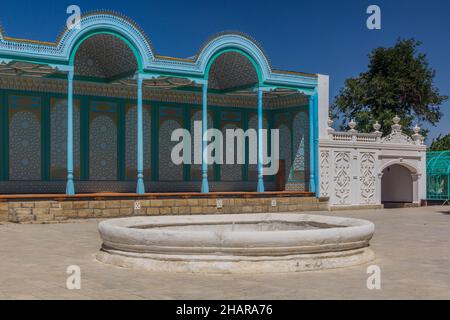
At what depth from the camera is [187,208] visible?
20453 mm

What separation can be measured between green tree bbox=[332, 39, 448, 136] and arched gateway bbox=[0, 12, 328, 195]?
14599 mm

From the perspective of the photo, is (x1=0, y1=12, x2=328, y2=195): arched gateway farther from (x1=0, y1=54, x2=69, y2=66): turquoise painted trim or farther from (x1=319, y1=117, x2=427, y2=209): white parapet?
(x1=319, y1=117, x2=427, y2=209): white parapet

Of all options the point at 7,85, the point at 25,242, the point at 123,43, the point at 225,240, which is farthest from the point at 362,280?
the point at 7,85

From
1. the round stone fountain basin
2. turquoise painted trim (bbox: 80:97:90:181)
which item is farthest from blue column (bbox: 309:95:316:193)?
the round stone fountain basin

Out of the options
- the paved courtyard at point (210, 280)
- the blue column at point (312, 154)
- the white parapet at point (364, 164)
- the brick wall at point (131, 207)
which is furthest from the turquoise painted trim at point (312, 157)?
the paved courtyard at point (210, 280)

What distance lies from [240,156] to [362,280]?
750 inches

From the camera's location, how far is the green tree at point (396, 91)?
3944cm

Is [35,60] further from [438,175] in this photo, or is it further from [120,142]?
[438,175]

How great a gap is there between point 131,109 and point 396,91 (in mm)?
21375

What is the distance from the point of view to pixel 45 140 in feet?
71.4

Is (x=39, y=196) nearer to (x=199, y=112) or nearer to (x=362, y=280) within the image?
(x=199, y=112)

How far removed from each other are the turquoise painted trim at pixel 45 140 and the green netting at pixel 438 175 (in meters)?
17.4

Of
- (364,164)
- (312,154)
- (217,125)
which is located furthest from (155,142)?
(364,164)

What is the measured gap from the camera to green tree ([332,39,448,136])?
129 ft
